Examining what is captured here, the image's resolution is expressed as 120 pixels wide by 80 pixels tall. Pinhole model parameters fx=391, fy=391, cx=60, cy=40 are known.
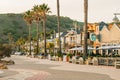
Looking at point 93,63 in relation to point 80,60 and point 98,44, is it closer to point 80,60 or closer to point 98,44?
point 80,60

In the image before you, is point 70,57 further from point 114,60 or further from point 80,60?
point 114,60

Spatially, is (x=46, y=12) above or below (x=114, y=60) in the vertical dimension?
above

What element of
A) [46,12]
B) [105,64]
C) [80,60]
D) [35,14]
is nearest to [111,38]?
[80,60]

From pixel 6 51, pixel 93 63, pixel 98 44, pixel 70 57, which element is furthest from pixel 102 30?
pixel 93 63

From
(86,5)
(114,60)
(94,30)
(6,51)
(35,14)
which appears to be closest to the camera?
(114,60)

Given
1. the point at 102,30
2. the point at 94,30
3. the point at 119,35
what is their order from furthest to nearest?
the point at 94,30 → the point at 102,30 → the point at 119,35

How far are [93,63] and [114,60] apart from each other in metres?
5.50

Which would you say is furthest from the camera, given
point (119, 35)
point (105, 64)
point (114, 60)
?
point (119, 35)

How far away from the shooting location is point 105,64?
4788 cm

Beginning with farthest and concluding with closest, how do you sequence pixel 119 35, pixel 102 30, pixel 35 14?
pixel 35 14, pixel 102 30, pixel 119 35

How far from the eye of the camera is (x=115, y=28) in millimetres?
69750

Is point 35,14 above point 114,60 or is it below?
above

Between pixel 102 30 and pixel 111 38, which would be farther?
pixel 102 30

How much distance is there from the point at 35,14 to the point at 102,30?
1558 inches
